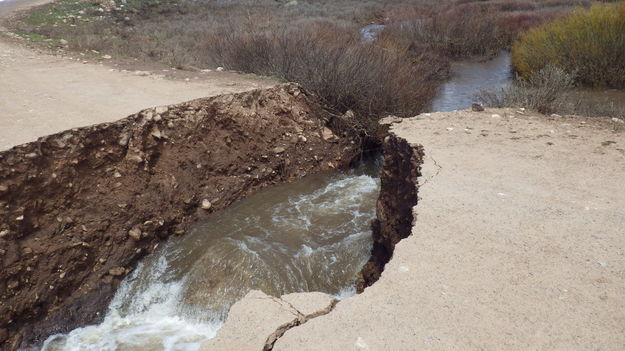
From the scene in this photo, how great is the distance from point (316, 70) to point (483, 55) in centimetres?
952

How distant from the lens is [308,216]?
6.99 meters

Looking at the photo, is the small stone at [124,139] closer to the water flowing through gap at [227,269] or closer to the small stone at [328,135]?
the water flowing through gap at [227,269]

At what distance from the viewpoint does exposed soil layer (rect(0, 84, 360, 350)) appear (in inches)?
218

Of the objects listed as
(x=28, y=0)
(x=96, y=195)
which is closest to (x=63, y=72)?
(x=96, y=195)

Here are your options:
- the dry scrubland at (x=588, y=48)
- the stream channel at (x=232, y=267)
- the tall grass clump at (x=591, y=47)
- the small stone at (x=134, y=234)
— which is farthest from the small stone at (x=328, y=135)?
the tall grass clump at (x=591, y=47)

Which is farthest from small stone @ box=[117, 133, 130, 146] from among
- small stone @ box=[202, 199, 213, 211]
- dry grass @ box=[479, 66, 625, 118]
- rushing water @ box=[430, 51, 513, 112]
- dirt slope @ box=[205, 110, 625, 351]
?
rushing water @ box=[430, 51, 513, 112]

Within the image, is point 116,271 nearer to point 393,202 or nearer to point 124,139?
point 124,139

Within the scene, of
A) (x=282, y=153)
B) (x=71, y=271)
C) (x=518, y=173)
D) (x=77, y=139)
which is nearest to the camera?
(x=518, y=173)

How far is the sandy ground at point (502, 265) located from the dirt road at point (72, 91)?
456 centimetres

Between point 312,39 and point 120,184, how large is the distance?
6012 mm

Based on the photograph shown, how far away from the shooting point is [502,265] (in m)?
3.60

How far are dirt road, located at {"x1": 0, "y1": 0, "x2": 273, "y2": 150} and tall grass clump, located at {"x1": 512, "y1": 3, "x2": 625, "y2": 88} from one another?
7.29 meters

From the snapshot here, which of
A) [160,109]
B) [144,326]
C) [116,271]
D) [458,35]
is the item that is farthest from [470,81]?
[144,326]

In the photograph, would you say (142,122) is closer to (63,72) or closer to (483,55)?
(63,72)
